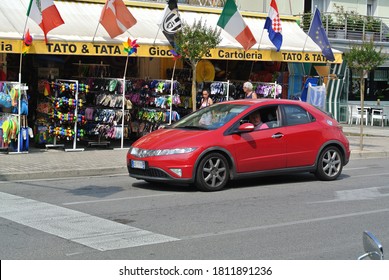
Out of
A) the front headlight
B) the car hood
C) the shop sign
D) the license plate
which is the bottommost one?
the license plate

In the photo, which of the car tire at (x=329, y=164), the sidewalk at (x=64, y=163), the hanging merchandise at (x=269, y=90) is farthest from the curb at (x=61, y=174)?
the hanging merchandise at (x=269, y=90)

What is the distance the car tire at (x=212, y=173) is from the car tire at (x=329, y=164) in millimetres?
2195

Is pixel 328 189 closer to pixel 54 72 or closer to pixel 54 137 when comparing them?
pixel 54 137

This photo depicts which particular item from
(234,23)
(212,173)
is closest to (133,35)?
(234,23)

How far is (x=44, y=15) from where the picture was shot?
1562 cm

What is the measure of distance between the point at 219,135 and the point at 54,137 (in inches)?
271

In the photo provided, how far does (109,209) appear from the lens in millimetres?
9789

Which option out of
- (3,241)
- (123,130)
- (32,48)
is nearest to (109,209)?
(3,241)

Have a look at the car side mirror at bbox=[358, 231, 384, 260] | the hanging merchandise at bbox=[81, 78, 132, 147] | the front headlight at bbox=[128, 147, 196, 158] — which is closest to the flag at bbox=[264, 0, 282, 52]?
the hanging merchandise at bbox=[81, 78, 132, 147]

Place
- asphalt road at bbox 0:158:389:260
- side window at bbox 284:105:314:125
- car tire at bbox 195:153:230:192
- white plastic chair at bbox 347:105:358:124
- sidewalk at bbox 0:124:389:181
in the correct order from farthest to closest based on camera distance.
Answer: white plastic chair at bbox 347:105:358:124, sidewalk at bbox 0:124:389:181, side window at bbox 284:105:314:125, car tire at bbox 195:153:230:192, asphalt road at bbox 0:158:389:260

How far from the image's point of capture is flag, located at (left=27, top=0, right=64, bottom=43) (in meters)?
15.5

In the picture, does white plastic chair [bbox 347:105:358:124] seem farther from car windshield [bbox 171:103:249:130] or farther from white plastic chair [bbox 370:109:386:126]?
car windshield [bbox 171:103:249:130]

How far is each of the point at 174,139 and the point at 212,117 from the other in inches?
42.9

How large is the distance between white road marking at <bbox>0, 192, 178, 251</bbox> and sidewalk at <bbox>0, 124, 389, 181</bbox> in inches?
118
